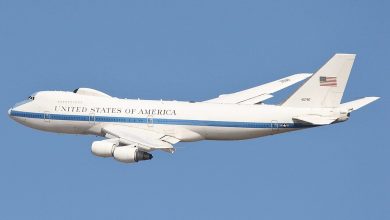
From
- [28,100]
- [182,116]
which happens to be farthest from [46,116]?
[182,116]

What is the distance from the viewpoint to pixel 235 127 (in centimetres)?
11019

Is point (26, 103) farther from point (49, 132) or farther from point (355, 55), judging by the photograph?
point (355, 55)

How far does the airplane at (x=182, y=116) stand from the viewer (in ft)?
356

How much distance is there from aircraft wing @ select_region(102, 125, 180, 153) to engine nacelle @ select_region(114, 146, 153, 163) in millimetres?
922

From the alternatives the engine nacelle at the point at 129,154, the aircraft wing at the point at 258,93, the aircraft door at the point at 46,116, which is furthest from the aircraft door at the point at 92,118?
the aircraft wing at the point at 258,93

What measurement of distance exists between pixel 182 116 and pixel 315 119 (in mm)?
11932

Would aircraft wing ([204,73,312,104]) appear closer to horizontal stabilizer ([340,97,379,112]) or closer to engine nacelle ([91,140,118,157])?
horizontal stabilizer ([340,97,379,112])

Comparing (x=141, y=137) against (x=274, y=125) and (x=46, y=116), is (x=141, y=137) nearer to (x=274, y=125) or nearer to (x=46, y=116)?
(x=46, y=116)

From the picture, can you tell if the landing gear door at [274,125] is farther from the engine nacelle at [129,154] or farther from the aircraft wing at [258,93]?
the engine nacelle at [129,154]

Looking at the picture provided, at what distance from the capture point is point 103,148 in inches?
4186

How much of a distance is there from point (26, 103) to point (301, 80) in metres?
26.2

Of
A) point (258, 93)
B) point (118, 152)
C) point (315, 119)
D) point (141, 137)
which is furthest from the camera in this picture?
point (258, 93)

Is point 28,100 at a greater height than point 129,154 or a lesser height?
greater

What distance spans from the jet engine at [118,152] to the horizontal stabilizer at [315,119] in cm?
1351
